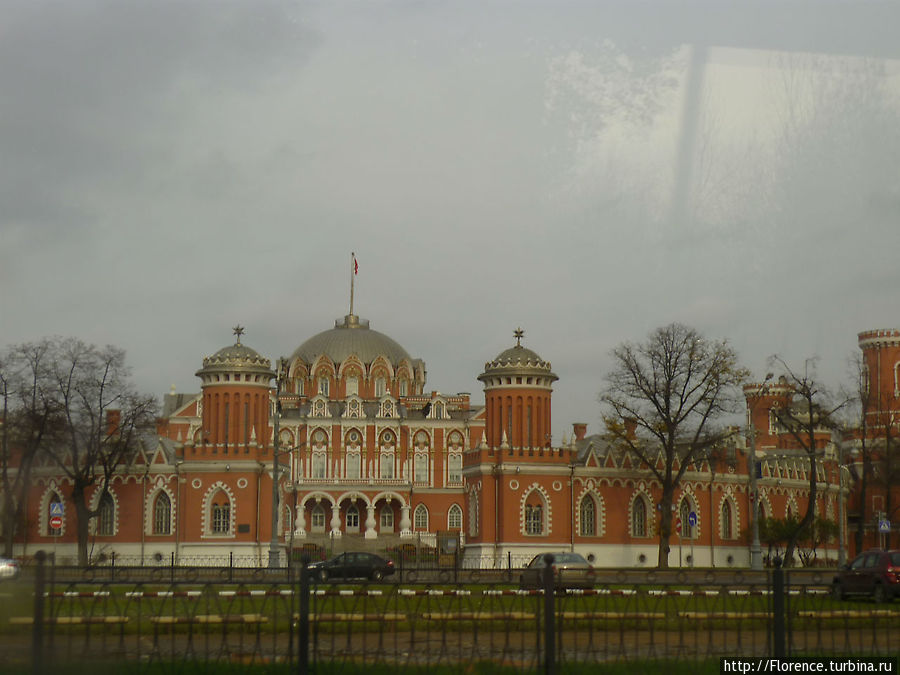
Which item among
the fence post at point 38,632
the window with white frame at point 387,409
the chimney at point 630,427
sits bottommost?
the fence post at point 38,632

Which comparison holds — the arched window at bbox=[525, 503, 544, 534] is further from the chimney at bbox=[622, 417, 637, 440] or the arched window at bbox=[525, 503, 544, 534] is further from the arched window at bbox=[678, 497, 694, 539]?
the arched window at bbox=[678, 497, 694, 539]

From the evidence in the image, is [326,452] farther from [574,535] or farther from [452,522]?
[574,535]

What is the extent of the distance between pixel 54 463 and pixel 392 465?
39.8 meters

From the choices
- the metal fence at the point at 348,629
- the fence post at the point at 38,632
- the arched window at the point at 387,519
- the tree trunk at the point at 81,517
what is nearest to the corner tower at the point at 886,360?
the arched window at the point at 387,519

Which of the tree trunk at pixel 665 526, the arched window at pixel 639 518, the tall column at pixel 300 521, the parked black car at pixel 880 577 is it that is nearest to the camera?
the parked black car at pixel 880 577

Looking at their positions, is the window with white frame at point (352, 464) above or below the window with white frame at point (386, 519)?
above

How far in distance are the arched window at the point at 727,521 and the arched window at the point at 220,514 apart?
29.8m

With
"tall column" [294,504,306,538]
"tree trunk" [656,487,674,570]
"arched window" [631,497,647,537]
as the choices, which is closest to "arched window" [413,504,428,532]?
"tall column" [294,504,306,538]

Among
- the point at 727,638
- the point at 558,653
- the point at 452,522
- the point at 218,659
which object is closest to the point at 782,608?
the point at 558,653

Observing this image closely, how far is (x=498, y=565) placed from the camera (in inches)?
2537

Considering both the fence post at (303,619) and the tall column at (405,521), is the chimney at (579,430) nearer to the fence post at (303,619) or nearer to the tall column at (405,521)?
the tall column at (405,521)

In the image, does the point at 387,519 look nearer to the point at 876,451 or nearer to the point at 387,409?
the point at 387,409

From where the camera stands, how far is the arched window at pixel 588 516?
68125 mm

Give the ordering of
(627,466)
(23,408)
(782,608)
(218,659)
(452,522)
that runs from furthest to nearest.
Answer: (452,522) → (627,466) → (23,408) → (218,659) → (782,608)
